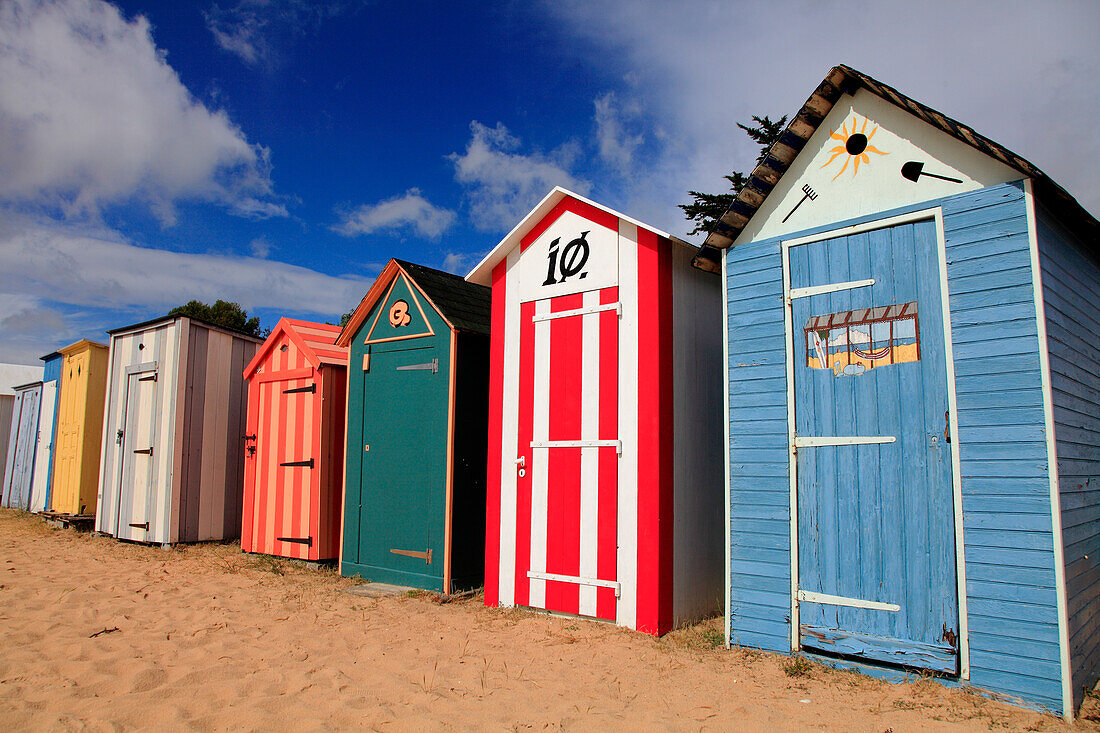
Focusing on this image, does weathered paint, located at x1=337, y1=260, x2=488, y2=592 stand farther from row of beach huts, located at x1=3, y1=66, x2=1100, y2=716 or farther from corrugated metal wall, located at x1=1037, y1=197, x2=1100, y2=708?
corrugated metal wall, located at x1=1037, y1=197, x2=1100, y2=708

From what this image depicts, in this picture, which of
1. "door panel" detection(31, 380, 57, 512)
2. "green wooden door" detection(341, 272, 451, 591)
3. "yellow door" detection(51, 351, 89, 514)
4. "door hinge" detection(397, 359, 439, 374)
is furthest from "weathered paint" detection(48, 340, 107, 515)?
"door hinge" detection(397, 359, 439, 374)

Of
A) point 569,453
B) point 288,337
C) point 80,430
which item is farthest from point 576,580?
point 80,430

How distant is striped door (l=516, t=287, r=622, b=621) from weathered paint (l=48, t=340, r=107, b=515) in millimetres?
9515

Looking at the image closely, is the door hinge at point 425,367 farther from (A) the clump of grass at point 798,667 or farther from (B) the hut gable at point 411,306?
(A) the clump of grass at point 798,667

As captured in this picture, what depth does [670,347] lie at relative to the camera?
20.4 ft

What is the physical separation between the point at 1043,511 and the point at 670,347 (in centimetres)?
303

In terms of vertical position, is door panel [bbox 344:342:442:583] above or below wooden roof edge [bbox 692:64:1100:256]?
below

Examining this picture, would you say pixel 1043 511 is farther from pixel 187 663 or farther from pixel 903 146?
pixel 187 663

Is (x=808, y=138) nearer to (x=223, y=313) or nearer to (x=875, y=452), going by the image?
(x=875, y=452)

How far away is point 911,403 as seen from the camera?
4551mm

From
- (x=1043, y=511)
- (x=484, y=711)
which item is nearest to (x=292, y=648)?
(x=484, y=711)

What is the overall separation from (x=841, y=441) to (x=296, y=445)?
7.01 metres

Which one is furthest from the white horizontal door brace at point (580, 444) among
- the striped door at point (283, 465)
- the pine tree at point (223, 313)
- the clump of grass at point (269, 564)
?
the pine tree at point (223, 313)

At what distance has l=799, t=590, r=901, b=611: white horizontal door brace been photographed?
4.51 metres
